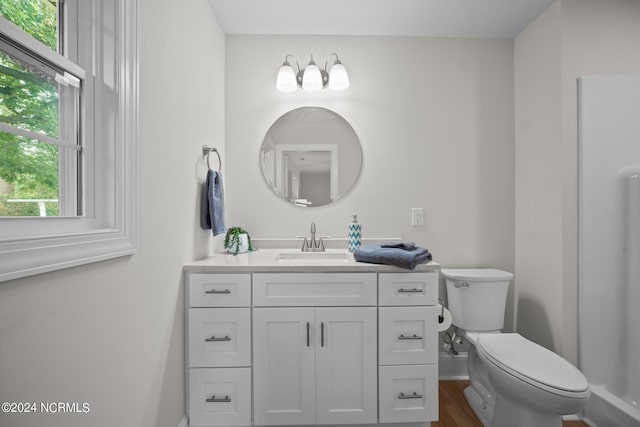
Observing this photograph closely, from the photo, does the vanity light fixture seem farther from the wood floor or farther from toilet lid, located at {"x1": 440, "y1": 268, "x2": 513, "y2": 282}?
the wood floor

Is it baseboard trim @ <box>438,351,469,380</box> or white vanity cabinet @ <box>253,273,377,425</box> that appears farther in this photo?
baseboard trim @ <box>438,351,469,380</box>

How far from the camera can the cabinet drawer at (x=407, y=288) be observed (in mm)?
1577

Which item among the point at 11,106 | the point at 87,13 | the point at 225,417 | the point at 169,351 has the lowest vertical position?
the point at 225,417

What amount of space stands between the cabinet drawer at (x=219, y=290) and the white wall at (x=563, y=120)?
1747mm

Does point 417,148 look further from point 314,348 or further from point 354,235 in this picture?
point 314,348

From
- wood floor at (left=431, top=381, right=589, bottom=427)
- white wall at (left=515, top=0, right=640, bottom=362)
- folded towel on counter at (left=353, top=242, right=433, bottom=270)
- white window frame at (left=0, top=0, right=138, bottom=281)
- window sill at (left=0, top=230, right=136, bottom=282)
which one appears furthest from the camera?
white wall at (left=515, top=0, right=640, bottom=362)

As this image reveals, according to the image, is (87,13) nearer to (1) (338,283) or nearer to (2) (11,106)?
(2) (11,106)

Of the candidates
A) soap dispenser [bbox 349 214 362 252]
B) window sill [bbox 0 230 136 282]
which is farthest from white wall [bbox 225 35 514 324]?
window sill [bbox 0 230 136 282]

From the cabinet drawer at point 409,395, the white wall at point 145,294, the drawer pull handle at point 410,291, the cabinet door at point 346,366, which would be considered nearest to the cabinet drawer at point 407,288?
the drawer pull handle at point 410,291

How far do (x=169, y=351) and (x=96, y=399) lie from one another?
47cm

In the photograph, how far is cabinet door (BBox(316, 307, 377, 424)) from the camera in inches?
61.6

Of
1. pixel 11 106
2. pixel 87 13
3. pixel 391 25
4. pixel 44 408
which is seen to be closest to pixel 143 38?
pixel 87 13

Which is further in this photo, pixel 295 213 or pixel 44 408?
pixel 295 213

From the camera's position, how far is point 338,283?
1.58 meters
